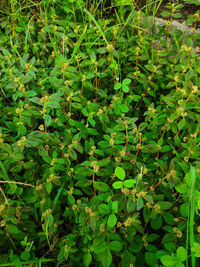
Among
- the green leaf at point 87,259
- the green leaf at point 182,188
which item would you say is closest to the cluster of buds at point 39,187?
the green leaf at point 87,259

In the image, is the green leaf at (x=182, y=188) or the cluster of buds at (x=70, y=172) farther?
the cluster of buds at (x=70, y=172)

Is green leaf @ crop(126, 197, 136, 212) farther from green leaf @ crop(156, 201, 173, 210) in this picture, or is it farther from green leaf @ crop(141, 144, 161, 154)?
green leaf @ crop(141, 144, 161, 154)

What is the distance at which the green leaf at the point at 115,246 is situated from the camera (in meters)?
1.25

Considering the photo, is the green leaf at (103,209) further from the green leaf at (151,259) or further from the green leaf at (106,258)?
the green leaf at (151,259)

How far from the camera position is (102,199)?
144cm

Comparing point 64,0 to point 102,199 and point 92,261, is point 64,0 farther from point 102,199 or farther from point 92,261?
point 92,261

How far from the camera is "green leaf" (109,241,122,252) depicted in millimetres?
1250

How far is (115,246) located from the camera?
4.13ft

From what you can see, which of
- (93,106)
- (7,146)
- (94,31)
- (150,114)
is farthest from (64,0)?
(7,146)

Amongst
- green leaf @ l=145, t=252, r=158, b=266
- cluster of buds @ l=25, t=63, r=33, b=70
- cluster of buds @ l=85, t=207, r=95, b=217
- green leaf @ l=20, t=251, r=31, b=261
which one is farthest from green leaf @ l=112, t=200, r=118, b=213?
cluster of buds @ l=25, t=63, r=33, b=70

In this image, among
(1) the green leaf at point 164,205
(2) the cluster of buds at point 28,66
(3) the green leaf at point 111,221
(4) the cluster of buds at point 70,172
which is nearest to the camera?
(3) the green leaf at point 111,221

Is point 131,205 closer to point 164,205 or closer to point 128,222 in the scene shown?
point 128,222

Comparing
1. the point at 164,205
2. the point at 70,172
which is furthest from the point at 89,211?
the point at 164,205

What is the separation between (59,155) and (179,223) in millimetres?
949
